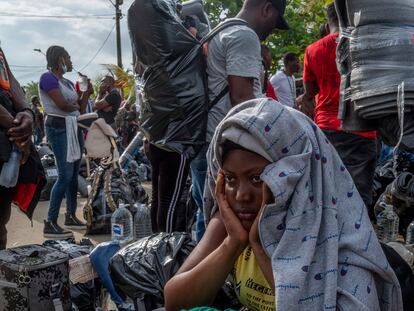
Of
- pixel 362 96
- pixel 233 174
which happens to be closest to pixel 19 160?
pixel 233 174

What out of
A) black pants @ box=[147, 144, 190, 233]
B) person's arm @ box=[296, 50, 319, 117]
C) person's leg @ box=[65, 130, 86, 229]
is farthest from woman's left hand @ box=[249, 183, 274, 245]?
person's leg @ box=[65, 130, 86, 229]

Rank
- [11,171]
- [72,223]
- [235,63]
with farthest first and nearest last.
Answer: [72,223]
[235,63]
[11,171]

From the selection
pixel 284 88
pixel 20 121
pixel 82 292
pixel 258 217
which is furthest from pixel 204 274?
pixel 284 88

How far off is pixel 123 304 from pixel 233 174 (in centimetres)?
112

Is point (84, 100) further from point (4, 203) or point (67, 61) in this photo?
point (4, 203)

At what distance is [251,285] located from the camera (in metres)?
1.80

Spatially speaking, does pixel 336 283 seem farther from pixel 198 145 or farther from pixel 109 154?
pixel 109 154

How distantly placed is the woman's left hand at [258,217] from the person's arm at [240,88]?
5.00 feet

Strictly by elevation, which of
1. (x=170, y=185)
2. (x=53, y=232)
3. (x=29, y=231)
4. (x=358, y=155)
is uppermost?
(x=358, y=155)

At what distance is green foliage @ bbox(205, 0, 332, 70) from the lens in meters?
9.96

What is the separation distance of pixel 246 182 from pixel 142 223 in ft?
10.2

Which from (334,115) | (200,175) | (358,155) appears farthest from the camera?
(334,115)

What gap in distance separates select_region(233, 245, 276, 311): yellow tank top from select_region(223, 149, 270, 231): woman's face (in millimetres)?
172

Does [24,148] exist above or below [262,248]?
above
